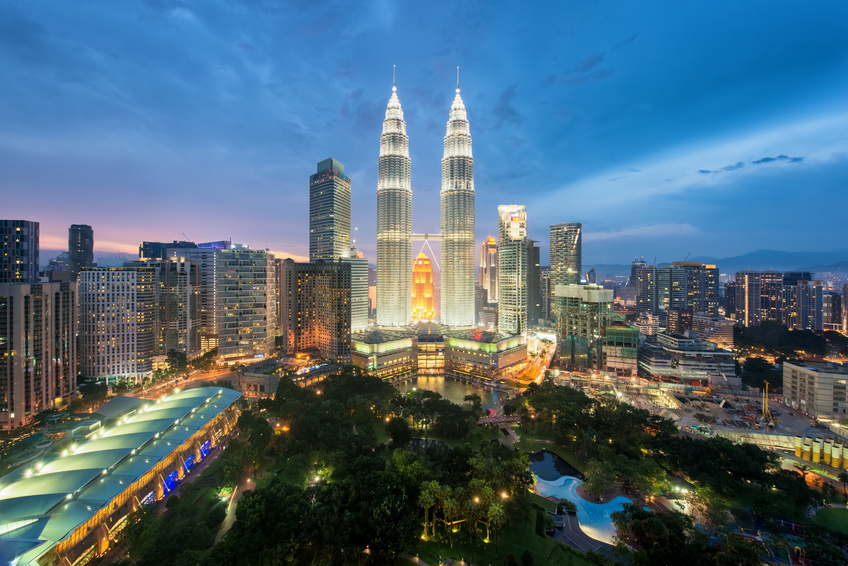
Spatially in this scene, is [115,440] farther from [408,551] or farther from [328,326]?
[328,326]

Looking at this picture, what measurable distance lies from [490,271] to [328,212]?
91.8m

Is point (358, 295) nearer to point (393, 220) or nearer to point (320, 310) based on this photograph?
point (393, 220)

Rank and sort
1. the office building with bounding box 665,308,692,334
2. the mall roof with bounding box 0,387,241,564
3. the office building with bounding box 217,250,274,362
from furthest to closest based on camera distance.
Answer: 1. the office building with bounding box 665,308,692,334
2. the office building with bounding box 217,250,274,362
3. the mall roof with bounding box 0,387,241,564

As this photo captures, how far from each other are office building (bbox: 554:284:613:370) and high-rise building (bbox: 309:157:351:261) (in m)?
55.2

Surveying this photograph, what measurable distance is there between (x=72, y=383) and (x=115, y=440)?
1021 inches

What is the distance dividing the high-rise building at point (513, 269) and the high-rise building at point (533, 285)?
109 feet

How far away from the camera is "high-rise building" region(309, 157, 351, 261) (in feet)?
299

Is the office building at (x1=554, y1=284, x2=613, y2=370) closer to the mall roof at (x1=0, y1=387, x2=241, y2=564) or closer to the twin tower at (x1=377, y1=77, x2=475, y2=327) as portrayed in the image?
the twin tower at (x1=377, y1=77, x2=475, y2=327)

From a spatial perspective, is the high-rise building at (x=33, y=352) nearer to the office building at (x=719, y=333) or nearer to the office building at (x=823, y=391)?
the office building at (x=823, y=391)

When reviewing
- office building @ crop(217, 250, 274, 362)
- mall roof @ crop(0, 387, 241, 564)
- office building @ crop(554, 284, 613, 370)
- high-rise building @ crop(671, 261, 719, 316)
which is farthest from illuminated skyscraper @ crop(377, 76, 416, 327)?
high-rise building @ crop(671, 261, 719, 316)

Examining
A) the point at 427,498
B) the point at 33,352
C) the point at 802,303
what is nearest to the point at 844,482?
the point at 427,498

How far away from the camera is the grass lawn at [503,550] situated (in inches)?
829

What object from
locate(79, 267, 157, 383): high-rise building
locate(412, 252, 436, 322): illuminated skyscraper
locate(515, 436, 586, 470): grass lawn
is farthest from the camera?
locate(412, 252, 436, 322): illuminated skyscraper

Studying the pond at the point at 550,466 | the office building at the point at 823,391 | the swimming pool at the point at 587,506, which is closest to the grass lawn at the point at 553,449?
the pond at the point at 550,466
